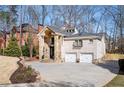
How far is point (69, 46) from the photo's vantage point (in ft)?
49.8

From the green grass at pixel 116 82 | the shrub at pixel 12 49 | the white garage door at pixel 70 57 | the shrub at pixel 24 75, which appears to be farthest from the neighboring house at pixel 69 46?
the green grass at pixel 116 82

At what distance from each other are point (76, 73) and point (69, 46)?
1.77m

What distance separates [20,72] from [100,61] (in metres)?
3.66

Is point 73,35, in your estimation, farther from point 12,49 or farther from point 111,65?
point 12,49

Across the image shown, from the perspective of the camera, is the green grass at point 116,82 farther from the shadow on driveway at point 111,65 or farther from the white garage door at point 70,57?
the white garage door at point 70,57

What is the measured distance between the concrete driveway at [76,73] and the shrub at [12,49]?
2.86ft

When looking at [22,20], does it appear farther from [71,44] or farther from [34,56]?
[71,44]

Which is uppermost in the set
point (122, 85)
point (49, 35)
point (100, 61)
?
point (49, 35)

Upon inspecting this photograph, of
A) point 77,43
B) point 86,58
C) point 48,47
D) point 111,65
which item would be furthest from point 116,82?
point 48,47

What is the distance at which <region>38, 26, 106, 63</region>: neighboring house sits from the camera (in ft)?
47.5

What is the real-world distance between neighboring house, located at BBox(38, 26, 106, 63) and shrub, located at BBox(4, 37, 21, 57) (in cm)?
110

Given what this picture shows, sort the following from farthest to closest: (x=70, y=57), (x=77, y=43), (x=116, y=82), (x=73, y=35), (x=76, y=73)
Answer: (x=73, y=35) → (x=77, y=43) → (x=70, y=57) → (x=76, y=73) → (x=116, y=82)

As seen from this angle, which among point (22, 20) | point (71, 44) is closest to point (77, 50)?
point (71, 44)

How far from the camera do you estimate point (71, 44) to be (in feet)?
50.0
